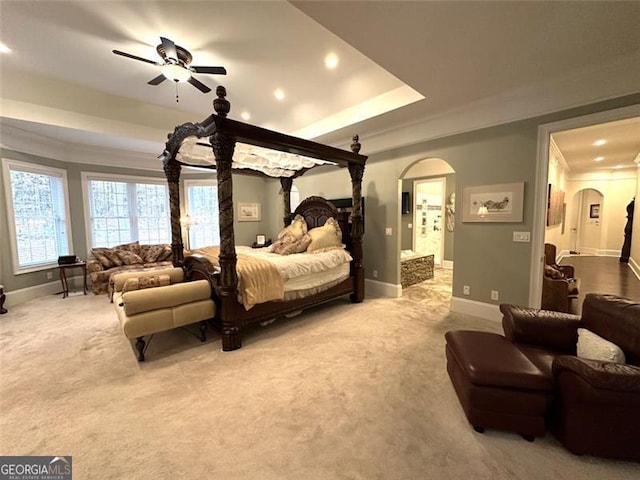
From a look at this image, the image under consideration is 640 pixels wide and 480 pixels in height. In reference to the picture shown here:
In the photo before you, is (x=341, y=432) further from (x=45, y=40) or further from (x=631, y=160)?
(x=631, y=160)

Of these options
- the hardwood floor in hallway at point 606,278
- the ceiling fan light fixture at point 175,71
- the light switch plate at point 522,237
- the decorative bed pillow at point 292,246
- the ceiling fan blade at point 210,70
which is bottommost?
the hardwood floor in hallway at point 606,278

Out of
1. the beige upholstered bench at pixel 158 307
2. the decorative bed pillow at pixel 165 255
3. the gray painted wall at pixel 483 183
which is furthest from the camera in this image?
the decorative bed pillow at pixel 165 255

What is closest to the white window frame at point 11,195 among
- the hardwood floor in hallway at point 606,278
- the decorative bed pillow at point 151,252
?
the decorative bed pillow at point 151,252

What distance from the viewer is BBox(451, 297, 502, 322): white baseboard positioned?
3.48m

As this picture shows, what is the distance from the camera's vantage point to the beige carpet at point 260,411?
1452mm

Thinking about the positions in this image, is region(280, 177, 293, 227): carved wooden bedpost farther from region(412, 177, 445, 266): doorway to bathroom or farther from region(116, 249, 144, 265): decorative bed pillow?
region(412, 177, 445, 266): doorway to bathroom

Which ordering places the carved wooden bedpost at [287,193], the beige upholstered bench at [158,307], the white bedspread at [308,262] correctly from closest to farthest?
the beige upholstered bench at [158,307], the white bedspread at [308,262], the carved wooden bedpost at [287,193]

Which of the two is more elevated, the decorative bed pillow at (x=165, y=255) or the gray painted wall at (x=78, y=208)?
the gray painted wall at (x=78, y=208)

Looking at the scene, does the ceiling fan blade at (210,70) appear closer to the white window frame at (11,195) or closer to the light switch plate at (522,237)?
the light switch plate at (522,237)

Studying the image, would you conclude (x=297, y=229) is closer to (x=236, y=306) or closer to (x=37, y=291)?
(x=236, y=306)

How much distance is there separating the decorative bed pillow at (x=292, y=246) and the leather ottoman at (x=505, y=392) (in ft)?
9.41

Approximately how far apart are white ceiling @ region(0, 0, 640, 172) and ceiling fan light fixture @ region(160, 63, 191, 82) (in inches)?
11.6

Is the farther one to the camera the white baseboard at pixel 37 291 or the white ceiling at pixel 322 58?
the white baseboard at pixel 37 291

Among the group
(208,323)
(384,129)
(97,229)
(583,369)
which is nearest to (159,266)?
(97,229)
